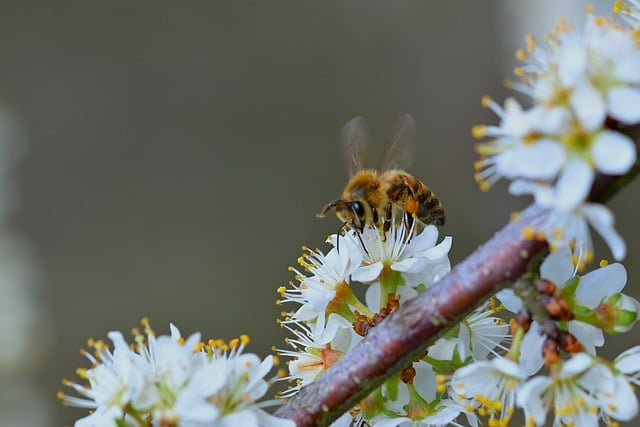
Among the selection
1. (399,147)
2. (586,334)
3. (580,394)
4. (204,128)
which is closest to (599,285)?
(586,334)

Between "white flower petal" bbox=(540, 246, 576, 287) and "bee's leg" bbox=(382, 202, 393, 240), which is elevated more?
"bee's leg" bbox=(382, 202, 393, 240)

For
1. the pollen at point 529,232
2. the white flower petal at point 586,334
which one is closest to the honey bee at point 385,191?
the white flower petal at point 586,334

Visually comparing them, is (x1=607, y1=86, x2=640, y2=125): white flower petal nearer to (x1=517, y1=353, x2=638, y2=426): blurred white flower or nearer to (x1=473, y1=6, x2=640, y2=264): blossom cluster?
(x1=473, y1=6, x2=640, y2=264): blossom cluster

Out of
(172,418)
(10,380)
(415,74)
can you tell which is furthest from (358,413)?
(415,74)

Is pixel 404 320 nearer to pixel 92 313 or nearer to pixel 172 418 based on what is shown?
pixel 172 418

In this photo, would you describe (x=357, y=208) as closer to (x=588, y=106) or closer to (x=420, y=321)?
(x=420, y=321)

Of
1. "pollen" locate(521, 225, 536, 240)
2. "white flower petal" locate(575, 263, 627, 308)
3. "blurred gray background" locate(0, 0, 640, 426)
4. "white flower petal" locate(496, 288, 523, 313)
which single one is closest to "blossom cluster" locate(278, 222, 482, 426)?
"white flower petal" locate(496, 288, 523, 313)

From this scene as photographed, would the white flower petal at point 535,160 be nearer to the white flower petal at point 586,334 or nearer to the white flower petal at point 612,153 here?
the white flower petal at point 612,153
